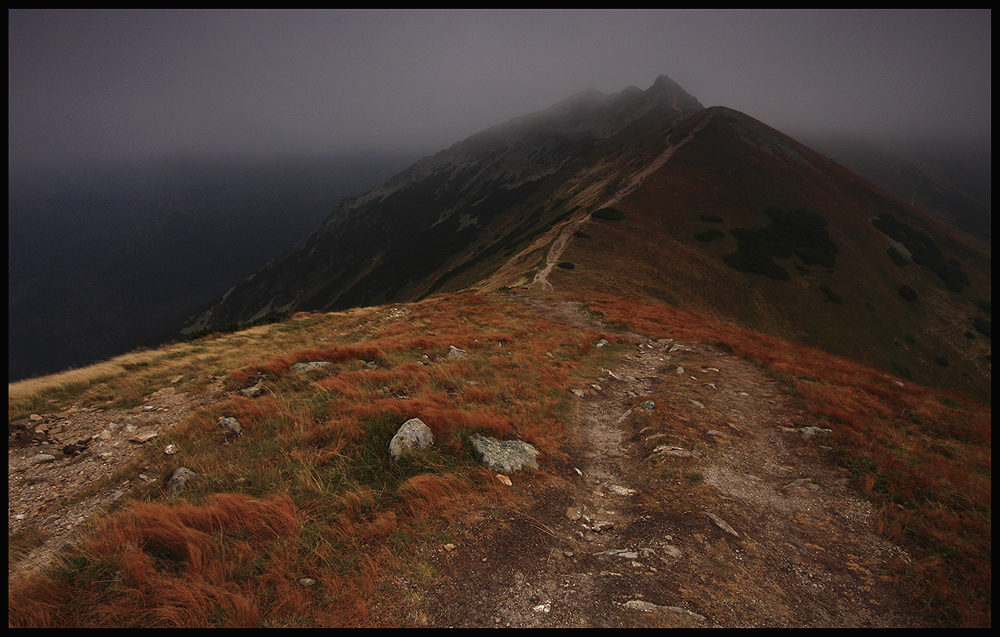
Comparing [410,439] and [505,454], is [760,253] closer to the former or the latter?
[505,454]

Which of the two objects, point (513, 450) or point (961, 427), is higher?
point (513, 450)

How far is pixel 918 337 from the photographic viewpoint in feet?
127

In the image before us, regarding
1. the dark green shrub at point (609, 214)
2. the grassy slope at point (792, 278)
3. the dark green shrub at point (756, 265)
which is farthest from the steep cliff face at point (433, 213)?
the dark green shrub at point (756, 265)

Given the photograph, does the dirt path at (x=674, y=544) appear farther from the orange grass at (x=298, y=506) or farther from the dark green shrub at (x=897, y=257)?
the dark green shrub at (x=897, y=257)

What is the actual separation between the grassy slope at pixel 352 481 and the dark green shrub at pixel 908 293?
135 ft

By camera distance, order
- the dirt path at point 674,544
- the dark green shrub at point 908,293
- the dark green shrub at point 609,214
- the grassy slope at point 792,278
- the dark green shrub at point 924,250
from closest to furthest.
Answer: the dirt path at point 674,544 < the grassy slope at point 792,278 < the dark green shrub at point 908,293 < the dark green shrub at point 609,214 < the dark green shrub at point 924,250

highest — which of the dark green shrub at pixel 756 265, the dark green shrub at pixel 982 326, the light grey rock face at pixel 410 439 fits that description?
the light grey rock face at pixel 410 439

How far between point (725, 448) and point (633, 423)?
198cm

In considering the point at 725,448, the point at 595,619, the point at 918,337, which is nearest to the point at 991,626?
the point at 725,448

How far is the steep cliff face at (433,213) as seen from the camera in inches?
4313

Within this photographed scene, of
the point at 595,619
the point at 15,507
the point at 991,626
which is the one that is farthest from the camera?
the point at 15,507

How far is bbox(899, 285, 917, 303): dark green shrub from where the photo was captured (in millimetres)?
42781

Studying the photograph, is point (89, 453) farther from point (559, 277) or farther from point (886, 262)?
point (886, 262)

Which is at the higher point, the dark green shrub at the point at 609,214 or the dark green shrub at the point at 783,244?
the dark green shrub at the point at 609,214
